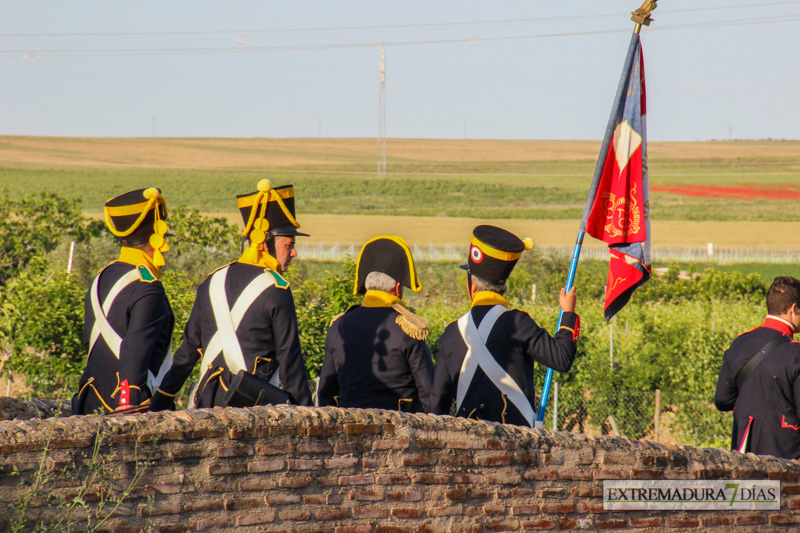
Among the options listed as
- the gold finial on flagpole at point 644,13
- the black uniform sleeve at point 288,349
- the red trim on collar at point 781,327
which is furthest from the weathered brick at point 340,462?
the gold finial on flagpole at point 644,13

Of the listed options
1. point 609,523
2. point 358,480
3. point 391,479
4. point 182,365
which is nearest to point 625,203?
point 609,523

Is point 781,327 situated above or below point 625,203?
below

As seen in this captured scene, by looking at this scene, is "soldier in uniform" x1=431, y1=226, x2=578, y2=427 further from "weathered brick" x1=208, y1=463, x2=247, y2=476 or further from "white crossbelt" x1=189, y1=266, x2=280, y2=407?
"weathered brick" x1=208, y1=463, x2=247, y2=476

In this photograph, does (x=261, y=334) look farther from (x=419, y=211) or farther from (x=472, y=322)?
(x=419, y=211)

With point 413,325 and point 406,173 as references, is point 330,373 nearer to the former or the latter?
point 413,325

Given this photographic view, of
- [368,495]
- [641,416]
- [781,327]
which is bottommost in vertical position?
[641,416]

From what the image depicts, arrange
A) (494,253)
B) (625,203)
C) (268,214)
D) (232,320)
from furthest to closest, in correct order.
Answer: (625,203)
(268,214)
(494,253)
(232,320)

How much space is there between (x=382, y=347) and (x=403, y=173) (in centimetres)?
10195

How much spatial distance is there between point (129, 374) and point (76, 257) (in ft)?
70.7

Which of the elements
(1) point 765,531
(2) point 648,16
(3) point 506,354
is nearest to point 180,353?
(3) point 506,354

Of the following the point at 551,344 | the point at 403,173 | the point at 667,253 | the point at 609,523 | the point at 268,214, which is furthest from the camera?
the point at 403,173

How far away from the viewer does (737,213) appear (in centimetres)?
7906

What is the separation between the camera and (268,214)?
4832 mm

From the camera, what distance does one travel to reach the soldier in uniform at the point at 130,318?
4.26 meters
